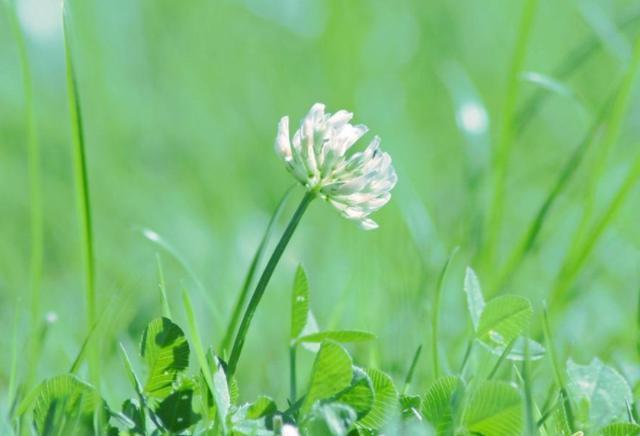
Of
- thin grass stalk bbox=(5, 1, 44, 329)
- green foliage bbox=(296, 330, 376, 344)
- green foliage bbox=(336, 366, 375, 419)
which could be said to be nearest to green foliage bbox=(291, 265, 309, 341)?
green foliage bbox=(296, 330, 376, 344)

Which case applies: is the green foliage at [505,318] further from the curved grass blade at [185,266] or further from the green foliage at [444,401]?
the curved grass blade at [185,266]

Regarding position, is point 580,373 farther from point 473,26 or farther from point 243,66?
point 473,26

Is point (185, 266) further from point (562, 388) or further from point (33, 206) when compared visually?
point (562, 388)

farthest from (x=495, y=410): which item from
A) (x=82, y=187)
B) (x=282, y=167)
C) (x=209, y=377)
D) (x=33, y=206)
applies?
(x=282, y=167)

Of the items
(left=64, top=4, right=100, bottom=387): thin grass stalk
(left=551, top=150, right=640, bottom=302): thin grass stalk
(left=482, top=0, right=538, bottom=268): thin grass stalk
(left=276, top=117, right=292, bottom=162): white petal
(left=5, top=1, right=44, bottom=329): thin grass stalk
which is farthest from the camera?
(left=482, top=0, right=538, bottom=268): thin grass stalk

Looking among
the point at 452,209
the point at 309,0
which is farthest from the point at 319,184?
the point at 309,0

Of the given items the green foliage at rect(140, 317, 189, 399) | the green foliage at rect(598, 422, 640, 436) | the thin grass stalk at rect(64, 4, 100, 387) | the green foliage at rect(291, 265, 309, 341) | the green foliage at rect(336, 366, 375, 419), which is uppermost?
the thin grass stalk at rect(64, 4, 100, 387)

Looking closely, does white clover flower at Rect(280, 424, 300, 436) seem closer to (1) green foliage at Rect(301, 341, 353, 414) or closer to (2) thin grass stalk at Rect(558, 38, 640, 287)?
(1) green foliage at Rect(301, 341, 353, 414)
